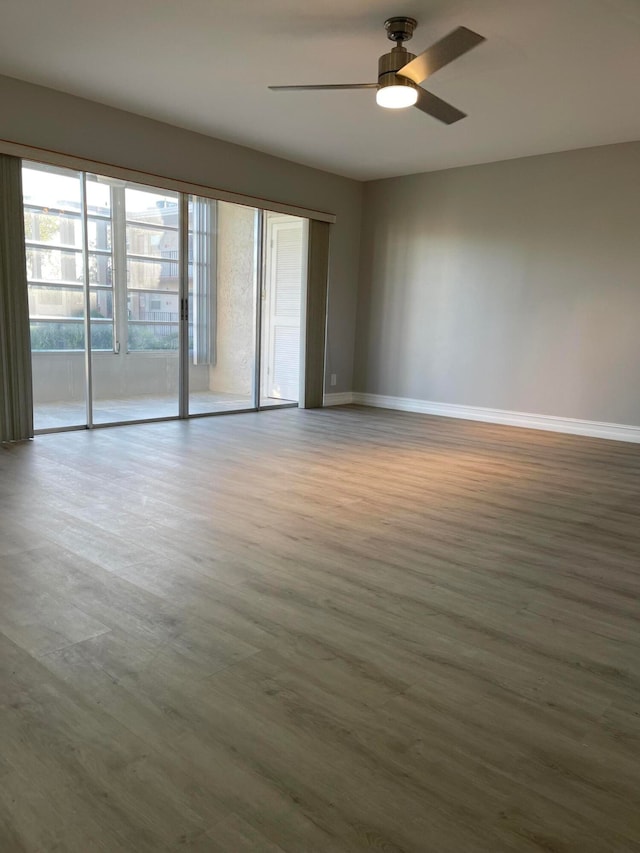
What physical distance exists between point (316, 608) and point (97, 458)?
108 inches

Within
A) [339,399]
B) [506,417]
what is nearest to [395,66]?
[506,417]

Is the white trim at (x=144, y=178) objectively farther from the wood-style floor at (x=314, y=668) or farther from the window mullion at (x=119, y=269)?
the wood-style floor at (x=314, y=668)

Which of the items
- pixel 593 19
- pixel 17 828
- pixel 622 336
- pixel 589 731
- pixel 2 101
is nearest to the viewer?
pixel 17 828

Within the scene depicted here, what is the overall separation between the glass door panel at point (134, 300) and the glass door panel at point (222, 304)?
11.0 inches

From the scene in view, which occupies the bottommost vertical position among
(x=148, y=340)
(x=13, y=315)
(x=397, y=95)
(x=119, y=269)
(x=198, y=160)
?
(x=148, y=340)

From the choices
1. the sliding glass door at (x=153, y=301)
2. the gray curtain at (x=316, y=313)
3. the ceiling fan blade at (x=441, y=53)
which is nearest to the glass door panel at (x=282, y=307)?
the sliding glass door at (x=153, y=301)

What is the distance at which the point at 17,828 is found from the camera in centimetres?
128

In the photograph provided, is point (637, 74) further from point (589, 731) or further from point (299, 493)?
point (589, 731)

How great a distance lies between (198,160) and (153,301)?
1.38 metres

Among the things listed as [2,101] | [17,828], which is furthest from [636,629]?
[2,101]

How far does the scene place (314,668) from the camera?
1.92 m

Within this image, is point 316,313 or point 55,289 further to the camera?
point 316,313

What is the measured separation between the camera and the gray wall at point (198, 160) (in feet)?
15.4

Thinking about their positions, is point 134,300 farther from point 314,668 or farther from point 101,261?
point 314,668
